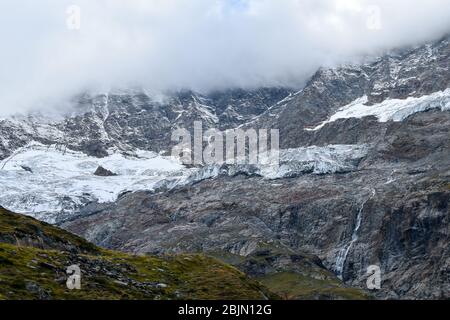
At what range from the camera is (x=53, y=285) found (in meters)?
116

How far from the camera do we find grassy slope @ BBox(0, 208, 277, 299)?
115 metres

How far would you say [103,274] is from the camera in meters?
129

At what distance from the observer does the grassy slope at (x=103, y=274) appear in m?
115

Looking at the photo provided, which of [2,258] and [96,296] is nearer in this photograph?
[96,296]

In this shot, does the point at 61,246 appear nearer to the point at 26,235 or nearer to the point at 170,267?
the point at 26,235
